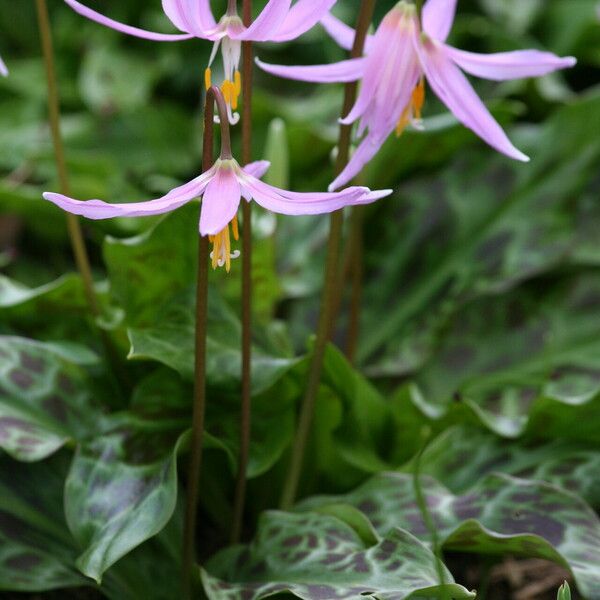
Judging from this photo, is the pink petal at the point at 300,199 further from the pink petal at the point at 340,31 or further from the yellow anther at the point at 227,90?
the pink petal at the point at 340,31

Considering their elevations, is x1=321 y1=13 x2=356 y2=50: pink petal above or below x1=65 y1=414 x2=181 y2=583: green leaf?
above

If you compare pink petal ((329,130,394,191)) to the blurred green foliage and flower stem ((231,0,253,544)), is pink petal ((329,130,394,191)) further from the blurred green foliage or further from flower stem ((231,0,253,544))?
the blurred green foliage

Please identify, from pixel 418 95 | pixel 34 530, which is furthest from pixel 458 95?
pixel 34 530

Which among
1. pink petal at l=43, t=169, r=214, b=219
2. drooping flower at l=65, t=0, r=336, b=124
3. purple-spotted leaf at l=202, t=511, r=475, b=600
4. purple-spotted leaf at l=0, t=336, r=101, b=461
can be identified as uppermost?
drooping flower at l=65, t=0, r=336, b=124

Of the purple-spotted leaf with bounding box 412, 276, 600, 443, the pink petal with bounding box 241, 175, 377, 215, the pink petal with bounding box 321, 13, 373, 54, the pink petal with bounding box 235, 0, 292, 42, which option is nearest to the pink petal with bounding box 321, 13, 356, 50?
the pink petal with bounding box 321, 13, 373, 54

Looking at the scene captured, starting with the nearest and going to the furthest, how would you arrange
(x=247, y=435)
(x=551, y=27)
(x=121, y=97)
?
(x=247, y=435)
(x=121, y=97)
(x=551, y=27)

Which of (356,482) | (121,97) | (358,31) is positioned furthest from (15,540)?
(121,97)

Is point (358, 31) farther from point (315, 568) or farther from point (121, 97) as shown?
point (121, 97)
